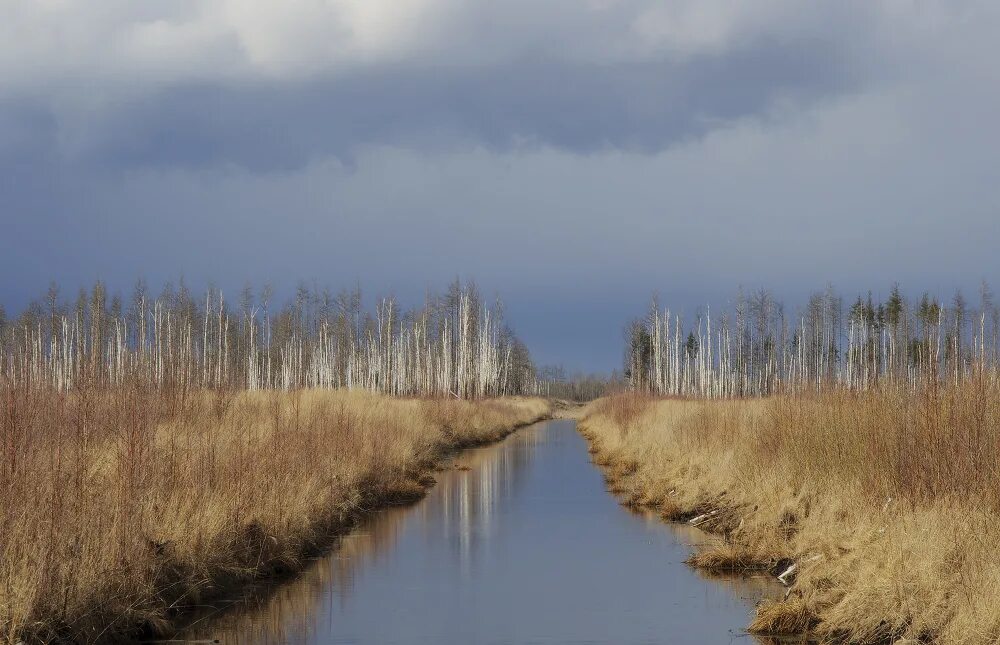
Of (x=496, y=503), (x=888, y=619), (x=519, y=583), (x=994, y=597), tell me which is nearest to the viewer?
(x=994, y=597)

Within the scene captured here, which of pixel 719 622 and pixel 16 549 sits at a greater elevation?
pixel 16 549

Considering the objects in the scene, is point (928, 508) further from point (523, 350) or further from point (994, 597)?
point (523, 350)

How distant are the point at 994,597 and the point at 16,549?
25.9 ft

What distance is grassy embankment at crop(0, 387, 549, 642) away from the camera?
770 cm

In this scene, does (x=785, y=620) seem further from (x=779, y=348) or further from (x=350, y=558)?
(x=779, y=348)

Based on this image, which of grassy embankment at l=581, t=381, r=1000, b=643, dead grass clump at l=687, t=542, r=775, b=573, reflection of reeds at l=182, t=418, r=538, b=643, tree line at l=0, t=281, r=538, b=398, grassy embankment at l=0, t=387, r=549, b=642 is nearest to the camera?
grassy embankment at l=0, t=387, r=549, b=642

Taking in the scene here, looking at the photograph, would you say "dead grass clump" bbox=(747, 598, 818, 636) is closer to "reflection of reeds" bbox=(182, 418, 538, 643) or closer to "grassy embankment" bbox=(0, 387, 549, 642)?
"reflection of reeds" bbox=(182, 418, 538, 643)

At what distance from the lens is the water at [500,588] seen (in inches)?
368

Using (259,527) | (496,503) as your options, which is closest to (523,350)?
(496,503)

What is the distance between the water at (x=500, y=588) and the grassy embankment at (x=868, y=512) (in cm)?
76

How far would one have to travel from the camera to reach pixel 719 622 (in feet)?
32.0

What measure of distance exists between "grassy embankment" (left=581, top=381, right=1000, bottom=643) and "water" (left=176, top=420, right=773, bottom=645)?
764mm

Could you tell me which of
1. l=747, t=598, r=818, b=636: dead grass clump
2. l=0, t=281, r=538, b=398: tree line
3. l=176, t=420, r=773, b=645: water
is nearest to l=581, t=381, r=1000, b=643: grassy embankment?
l=747, t=598, r=818, b=636: dead grass clump

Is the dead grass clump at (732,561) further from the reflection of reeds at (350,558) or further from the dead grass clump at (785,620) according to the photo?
the reflection of reeds at (350,558)
